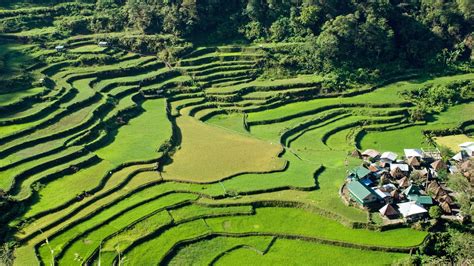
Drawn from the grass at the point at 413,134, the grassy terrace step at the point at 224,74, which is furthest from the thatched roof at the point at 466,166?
the grassy terrace step at the point at 224,74

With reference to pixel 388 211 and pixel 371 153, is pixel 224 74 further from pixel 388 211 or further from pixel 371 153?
pixel 388 211

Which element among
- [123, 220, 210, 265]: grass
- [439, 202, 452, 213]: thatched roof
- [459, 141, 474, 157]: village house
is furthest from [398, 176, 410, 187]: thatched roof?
[123, 220, 210, 265]: grass

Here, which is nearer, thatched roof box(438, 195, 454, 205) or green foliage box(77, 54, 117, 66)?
thatched roof box(438, 195, 454, 205)

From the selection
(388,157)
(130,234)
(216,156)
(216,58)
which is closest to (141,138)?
(216,156)

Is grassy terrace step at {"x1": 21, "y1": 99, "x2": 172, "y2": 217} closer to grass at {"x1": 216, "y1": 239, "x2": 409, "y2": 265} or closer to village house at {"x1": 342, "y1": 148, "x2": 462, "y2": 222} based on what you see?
grass at {"x1": 216, "y1": 239, "x2": 409, "y2": 265}

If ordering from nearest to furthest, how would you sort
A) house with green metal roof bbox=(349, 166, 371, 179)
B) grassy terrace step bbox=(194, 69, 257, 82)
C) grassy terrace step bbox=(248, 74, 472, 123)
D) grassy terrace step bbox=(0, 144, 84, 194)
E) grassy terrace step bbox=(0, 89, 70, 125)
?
grassy terrace step bbox=(0, 144, 84, 194) < house with green metal roof bbox=(349, 166, 371, 179) < grassy terrace step bbox=(0, 89, 70, 125) < grassy terrace step bbox=(248, 74, 472, 123) < grassy terrace step bbox=(194, 69, 257, 82)

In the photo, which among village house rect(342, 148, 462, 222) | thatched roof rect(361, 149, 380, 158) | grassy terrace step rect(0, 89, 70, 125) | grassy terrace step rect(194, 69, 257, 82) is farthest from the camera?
grassy terrace step rect(194, 69, 257, 82)

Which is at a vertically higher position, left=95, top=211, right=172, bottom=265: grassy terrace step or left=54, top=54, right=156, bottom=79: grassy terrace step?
left=54, top=54, right=156, bottom=79: grassy terrace step
